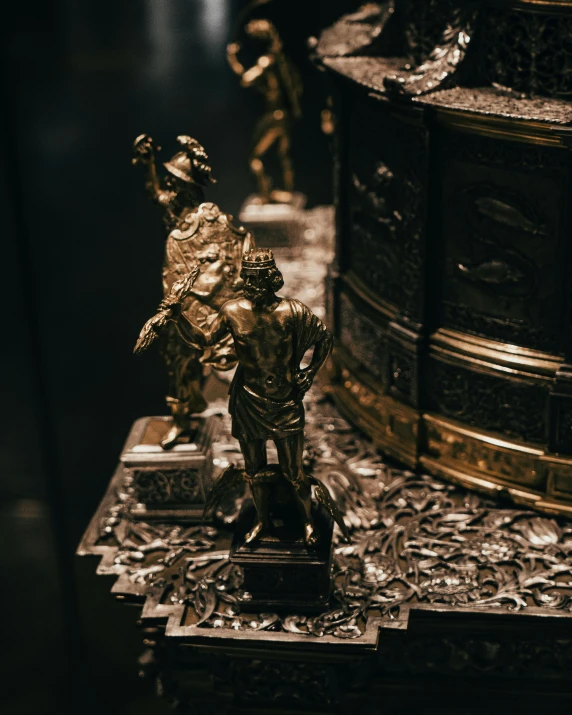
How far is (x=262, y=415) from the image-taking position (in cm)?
630

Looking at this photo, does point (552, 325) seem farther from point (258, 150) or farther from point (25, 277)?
point (25, 277)

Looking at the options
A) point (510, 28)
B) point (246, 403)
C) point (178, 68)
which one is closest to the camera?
point (246, 403)

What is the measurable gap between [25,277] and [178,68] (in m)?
3.94

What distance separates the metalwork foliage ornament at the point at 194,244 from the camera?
22.2 ft

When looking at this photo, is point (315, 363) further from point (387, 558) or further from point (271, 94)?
point (271, 94)

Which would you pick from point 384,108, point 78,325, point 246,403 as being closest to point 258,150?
point 78,325

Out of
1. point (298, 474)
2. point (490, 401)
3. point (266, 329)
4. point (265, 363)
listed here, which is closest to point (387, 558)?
point (298, 474)

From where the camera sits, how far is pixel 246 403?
6.32 meters

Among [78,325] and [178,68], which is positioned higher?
[178,68]

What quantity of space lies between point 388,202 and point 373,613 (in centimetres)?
224

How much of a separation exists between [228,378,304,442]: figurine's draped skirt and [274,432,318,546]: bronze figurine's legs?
0.06 metres

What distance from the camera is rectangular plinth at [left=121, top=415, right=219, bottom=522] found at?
7.17 m

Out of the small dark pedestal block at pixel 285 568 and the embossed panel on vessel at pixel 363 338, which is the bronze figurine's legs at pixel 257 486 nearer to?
the small dark pedestal block at pixel 285 568

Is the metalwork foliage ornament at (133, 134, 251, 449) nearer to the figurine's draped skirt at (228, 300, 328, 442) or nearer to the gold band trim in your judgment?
the figurine's draped skirt at (228, 300, 328, 442)
